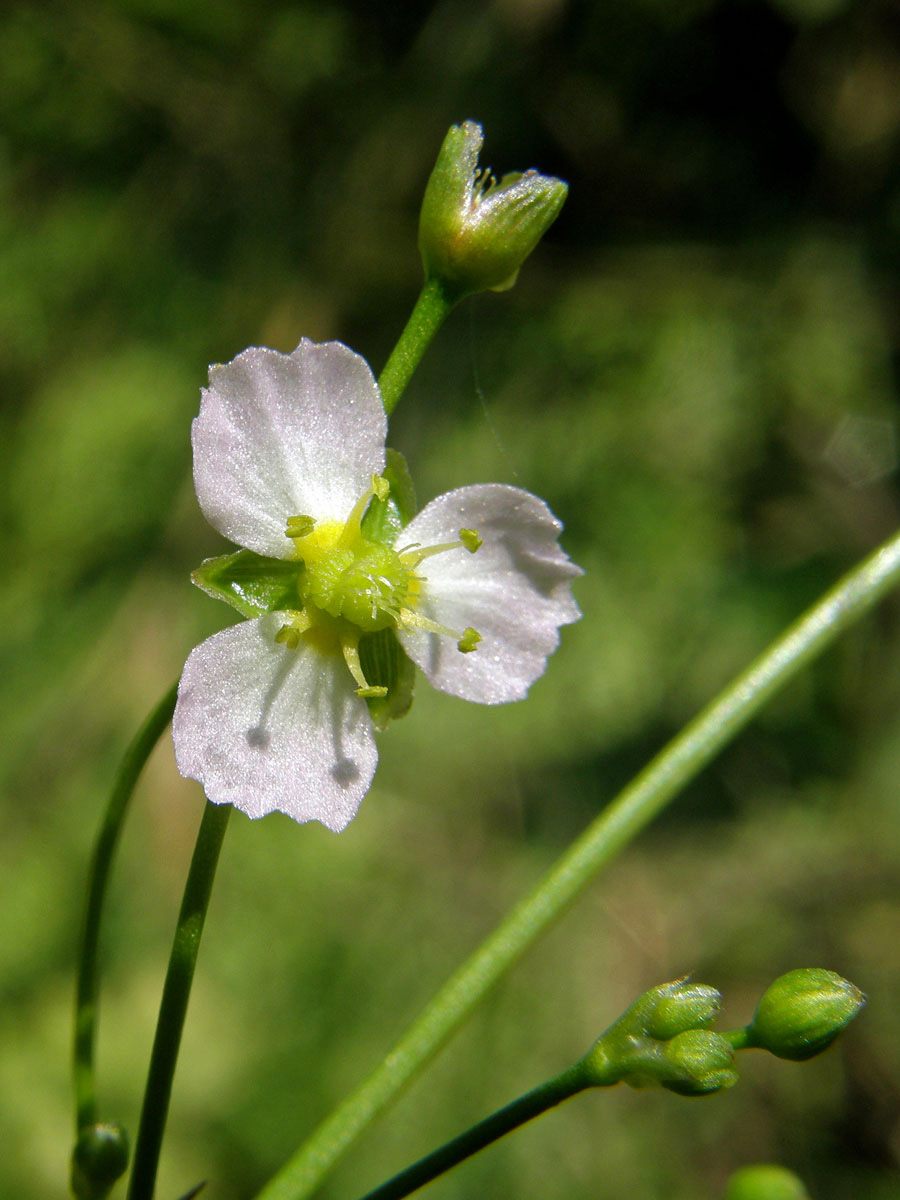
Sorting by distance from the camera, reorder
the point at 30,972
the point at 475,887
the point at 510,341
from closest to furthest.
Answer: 1. the point at 30,972
2. the point at 475,887
3. the point at 510,341

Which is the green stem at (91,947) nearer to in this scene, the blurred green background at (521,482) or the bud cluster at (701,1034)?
the bud cluster at (701,1034)

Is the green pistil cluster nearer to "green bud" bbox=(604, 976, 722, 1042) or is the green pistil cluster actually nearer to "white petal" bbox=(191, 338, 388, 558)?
"white petal" bbox=(191, 338, 388, 558)

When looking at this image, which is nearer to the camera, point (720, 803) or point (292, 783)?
point (292, 783)

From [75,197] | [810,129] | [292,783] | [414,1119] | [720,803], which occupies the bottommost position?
[292,783]

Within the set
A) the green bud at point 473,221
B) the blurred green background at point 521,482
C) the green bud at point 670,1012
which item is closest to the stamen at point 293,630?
the green bud at point 473,221

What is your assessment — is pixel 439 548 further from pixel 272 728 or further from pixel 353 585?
pixel 272 728

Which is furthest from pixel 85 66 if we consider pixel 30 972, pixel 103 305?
pixel 30 972

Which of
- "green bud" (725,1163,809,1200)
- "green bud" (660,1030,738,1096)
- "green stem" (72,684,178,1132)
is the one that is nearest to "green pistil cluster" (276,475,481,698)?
"green stem" (72,684,178,1132)

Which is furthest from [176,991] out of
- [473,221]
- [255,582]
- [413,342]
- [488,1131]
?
[473,221]

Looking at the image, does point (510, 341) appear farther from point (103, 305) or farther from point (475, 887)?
point (475, 887)

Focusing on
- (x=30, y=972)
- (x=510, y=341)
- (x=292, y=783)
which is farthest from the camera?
(x=510, y=341)
